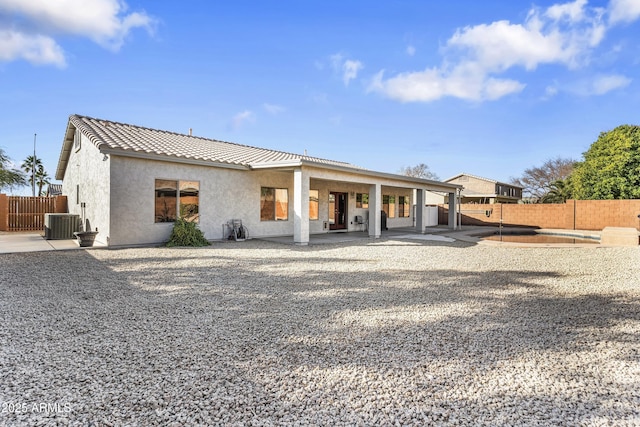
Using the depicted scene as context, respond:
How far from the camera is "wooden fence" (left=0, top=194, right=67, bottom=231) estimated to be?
15961mm

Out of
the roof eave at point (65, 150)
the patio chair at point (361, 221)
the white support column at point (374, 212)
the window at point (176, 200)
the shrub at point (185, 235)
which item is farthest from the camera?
the patio chair at point (361, 221)

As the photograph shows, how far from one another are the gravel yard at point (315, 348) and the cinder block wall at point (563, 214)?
17058mm

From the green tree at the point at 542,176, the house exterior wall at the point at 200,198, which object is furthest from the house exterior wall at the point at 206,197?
the green tree at the point at 542,176

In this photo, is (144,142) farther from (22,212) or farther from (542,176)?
(542,176)

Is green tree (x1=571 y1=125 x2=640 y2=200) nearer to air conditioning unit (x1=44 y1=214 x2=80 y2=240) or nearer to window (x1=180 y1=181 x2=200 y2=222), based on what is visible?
window (x1=180 y1=181 x2=200 y2=222)

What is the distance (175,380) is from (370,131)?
2605 cm

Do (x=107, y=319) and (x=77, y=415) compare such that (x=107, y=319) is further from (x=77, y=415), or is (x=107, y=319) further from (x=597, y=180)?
(x=597, y=180)

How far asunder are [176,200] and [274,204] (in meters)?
4.04

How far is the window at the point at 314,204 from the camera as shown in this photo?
16.0m

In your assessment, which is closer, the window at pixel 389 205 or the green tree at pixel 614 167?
the window at pixel 389 205

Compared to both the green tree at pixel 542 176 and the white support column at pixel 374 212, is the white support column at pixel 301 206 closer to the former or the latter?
the white support column at pixel 374 212

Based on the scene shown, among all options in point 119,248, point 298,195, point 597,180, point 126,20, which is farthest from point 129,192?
point 597,180

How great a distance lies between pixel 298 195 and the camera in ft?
38.3

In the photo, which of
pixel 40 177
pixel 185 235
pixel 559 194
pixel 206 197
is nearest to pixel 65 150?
pixel 206 197
